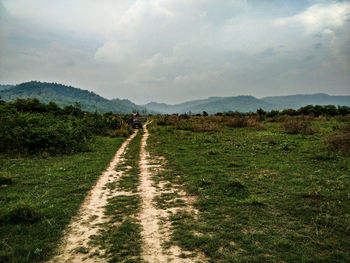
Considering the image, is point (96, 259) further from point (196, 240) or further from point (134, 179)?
point (134, 179)

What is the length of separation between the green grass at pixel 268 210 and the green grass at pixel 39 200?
10.6ft

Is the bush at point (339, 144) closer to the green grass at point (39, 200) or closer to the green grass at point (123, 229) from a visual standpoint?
the green grass at point (123, 229)

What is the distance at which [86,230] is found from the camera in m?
5.30

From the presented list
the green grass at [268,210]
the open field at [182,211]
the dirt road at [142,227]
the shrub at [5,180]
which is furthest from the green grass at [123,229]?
the shrub at [5,180]

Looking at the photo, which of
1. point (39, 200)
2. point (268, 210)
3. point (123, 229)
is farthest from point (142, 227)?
point (39, 200)

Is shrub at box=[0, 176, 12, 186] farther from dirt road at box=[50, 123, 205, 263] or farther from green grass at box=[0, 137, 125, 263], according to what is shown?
dirt road at box=[50, 123, 205, 263]

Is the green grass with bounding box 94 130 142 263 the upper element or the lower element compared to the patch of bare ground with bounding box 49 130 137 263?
upper

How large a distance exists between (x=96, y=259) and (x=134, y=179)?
5.39 m

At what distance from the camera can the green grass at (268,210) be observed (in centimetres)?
434

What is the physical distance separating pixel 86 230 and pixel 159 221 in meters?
1.94

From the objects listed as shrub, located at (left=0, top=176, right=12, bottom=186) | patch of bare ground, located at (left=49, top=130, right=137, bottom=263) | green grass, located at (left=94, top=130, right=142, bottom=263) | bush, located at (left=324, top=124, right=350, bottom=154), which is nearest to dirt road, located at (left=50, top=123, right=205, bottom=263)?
patch of bare ground, located at (left=49, top=130, right=137, bottom=263)

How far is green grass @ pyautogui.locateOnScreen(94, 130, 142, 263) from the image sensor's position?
14.1 feet

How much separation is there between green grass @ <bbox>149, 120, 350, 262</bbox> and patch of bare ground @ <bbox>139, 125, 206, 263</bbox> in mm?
268

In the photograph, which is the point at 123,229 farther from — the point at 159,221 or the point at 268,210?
the point at 268,210
